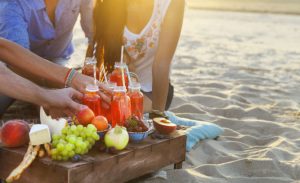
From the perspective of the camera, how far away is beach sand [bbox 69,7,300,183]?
3693 millimetres

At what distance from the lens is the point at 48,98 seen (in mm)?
3160

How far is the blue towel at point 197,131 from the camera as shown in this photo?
13.5 ft

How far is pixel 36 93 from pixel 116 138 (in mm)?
605

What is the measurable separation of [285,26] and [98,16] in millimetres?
10437

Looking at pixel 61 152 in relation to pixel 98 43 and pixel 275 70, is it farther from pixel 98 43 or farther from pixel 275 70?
pixel 275 70

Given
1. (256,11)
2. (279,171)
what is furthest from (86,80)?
→ (256,11)

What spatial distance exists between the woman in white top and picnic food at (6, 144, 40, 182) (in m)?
1.28

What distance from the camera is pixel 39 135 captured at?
Answer: 9.10 ft

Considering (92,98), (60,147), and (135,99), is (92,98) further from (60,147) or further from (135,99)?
(60,147)

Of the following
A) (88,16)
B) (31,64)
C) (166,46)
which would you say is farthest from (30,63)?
(88,16)

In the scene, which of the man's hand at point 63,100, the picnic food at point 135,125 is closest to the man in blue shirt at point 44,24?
the man's hand at point 63,100

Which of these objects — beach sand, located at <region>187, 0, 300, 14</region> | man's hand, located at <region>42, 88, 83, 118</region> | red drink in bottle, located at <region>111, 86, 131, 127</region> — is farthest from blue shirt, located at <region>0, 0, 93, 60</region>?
beach sand, located at <region>187, 0, 300, 14</region>

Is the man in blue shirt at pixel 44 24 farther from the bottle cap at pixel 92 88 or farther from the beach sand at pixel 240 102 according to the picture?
the beach sand at pixel 240 102

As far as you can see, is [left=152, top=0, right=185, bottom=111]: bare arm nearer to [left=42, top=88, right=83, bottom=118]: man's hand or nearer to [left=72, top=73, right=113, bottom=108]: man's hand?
[left=72, top=73, right=113, bottom=108]: man's hand
